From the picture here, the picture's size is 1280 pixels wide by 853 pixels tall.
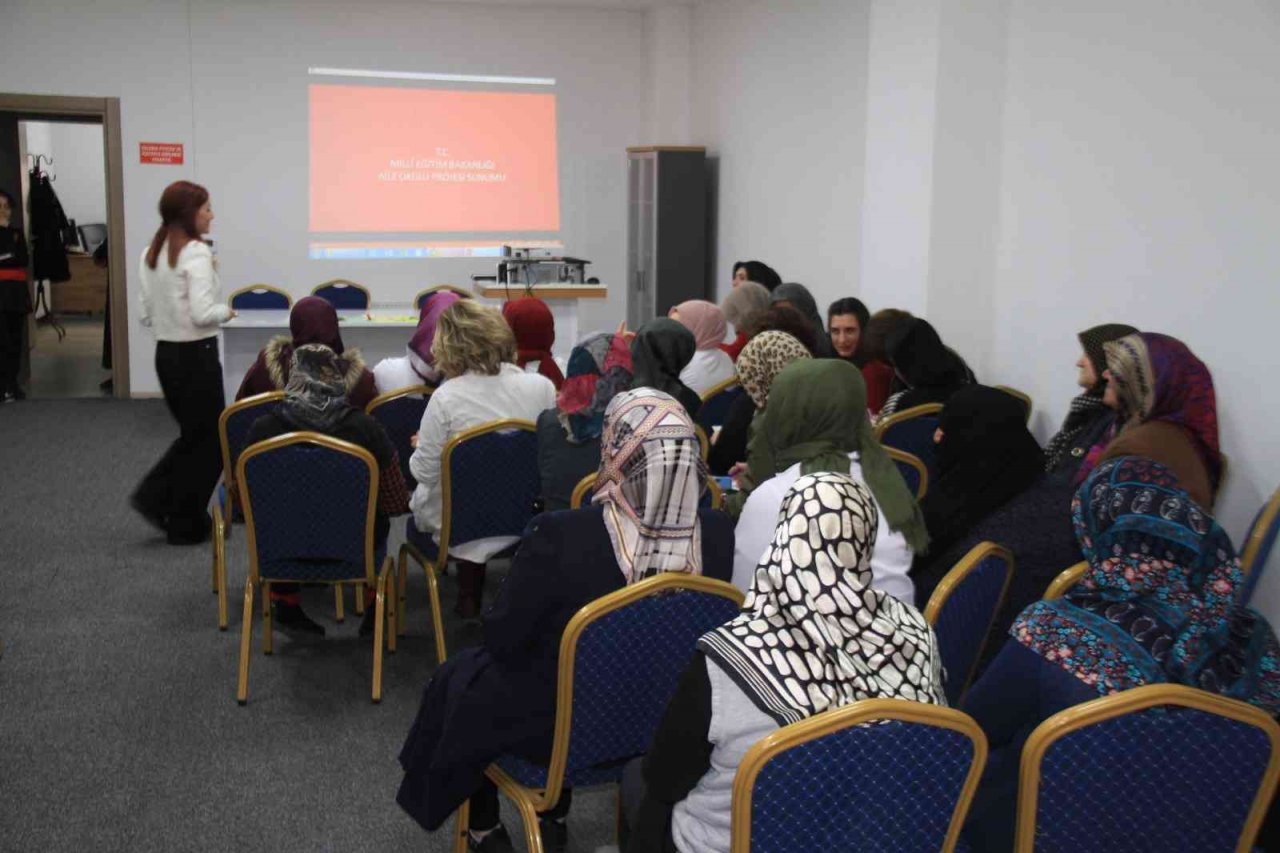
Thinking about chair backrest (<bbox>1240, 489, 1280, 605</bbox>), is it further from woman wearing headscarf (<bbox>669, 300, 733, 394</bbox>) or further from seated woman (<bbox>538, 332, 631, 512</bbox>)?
woman wearing headscarf (<bbox>669, 300, 733, 394</bbox>)

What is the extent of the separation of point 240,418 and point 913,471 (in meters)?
2.29

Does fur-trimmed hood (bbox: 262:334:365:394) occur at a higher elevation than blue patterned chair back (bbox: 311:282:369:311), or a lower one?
lower

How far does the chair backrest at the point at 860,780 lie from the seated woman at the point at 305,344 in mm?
2804

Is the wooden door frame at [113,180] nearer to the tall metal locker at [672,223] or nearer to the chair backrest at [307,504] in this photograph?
the tall metal locker at [672,223]

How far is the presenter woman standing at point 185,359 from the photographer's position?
5363mm

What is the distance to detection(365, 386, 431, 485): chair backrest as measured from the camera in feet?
14.8

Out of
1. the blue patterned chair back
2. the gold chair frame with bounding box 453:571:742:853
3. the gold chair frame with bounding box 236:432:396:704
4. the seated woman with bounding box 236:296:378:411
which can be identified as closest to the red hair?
the seated woman with bounding box 236:296:378:411

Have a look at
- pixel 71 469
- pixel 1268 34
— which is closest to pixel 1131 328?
pixel 1268 34

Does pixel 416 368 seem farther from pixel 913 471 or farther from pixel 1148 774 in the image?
pixel 1148 774

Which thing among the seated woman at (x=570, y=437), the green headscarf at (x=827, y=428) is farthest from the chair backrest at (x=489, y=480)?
the green headscarf at (x=827, y=428)

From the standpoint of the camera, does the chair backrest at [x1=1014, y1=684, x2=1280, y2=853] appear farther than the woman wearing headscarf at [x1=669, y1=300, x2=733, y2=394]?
No

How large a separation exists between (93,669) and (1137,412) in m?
3.40

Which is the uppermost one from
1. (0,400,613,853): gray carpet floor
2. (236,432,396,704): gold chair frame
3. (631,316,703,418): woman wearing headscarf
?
(631,316,703,418): woman wearing headscarf

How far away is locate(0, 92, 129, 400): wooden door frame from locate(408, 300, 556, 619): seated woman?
19.9 ft
